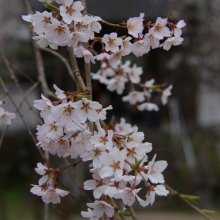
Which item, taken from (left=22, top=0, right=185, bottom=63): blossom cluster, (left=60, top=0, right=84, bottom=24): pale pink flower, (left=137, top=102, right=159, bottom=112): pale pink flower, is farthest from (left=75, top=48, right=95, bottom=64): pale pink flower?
(left=137, top=102, right=159, bottom=112): pale pink flower

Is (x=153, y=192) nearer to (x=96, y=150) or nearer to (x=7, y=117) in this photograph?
(x=96, y=150)

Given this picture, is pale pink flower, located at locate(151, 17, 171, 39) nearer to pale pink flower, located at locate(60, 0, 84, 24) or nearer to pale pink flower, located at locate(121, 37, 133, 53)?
pale pink flower, located at locate(121, 37, 133, 53)

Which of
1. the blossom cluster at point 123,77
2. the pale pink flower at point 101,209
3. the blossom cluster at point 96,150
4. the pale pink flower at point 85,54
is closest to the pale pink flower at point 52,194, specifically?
the blossom cluster at point 96,150

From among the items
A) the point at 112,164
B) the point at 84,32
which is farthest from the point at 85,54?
the point at 112,164

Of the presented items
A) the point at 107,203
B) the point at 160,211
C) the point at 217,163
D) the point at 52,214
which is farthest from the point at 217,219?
the point at 107,203

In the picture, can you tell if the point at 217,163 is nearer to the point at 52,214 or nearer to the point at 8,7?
the point at 52,214
